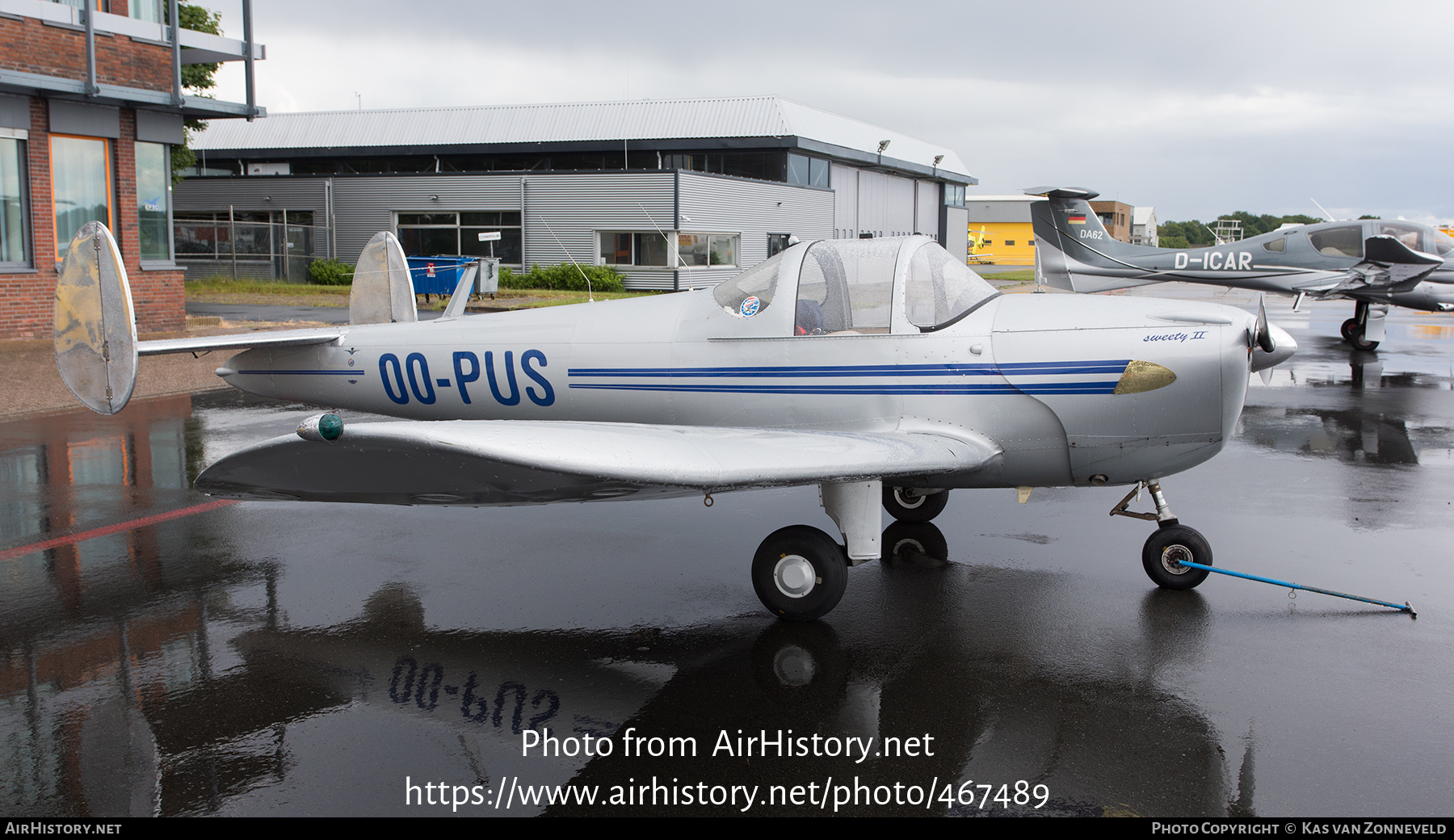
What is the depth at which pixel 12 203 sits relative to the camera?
16.4m

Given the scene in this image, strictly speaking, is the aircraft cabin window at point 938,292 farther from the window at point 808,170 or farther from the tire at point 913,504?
the window at point 808,170

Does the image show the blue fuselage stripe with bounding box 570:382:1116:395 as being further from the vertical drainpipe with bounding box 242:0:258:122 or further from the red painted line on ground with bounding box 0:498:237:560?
the vertical drainpipe with bounding box 242:0:258:122

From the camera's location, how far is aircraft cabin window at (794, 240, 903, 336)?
5.70 meters

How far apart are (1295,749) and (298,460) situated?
4921 millimetres

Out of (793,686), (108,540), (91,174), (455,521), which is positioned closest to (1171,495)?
(793,686)

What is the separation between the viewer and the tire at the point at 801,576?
5.08m

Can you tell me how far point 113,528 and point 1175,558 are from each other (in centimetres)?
680

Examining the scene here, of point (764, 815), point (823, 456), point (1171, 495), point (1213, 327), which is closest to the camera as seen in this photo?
point (764, 815)

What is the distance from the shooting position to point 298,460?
5.49 meters

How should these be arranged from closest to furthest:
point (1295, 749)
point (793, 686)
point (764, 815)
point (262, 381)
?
point (764, 815) < point (1295, 749) < point (793, 686) < point (262, 381)

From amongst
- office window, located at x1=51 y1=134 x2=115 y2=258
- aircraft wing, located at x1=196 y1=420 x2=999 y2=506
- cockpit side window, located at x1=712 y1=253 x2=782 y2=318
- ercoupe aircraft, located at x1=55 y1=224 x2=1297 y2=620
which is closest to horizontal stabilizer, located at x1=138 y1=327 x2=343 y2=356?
ercoupe aircraft, located at x1=55 y1=224 x2=1297 y2=620

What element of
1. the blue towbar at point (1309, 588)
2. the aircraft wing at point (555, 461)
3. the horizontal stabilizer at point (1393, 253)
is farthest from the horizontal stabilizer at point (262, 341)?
the horizontal stabilizer at point (1393, 253)

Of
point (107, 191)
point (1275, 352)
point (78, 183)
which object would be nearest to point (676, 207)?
point (107, 191)

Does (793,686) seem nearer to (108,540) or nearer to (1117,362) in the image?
(1117,362)
